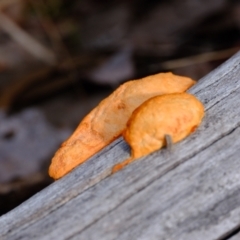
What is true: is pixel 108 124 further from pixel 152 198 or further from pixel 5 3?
pixel 5 3

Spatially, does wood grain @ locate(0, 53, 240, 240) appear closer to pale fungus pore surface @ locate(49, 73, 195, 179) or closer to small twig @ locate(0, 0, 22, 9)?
pale fungus pore surface @ locate(49, 73, 195, 179)

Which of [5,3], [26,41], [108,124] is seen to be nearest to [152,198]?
[108,124]

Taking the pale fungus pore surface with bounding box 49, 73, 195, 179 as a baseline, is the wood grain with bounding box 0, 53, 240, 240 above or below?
below

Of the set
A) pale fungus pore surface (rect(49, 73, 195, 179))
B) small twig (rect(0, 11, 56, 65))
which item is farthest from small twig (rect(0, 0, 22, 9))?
pale fungus pore surface (rect(49, 73, 195, 179))

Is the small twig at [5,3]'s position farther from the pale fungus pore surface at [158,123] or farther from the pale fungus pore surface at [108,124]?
the pale fungus pore surface at [158,123]

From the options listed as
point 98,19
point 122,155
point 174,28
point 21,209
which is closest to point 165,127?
point 122,155

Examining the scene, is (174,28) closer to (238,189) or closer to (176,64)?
(176,64)

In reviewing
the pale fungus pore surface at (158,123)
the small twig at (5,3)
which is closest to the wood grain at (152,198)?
the pale fungus pore surface at (158,123)
